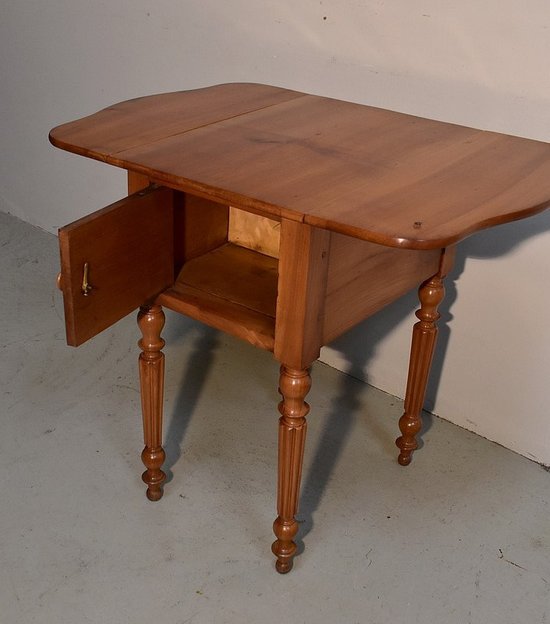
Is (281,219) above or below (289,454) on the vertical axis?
above

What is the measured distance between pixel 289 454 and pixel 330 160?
49cm

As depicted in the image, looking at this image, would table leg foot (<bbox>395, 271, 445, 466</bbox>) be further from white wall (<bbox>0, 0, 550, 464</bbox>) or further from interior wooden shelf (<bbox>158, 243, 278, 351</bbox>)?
interior wooden shelf (<bbox>158, 243, 278, 351</bbox>)

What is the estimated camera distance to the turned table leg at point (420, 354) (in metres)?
1.67

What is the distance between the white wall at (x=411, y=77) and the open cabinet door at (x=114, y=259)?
0.67 meters

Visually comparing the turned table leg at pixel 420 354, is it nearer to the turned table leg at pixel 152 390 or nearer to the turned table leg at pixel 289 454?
the turned table leg at pixel 289 454

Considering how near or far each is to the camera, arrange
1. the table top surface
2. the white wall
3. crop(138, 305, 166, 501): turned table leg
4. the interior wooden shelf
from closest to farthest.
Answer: the table top surface < the interior wooden shelf < crop(138, 305, 166, 501): turned table leg < the white wall

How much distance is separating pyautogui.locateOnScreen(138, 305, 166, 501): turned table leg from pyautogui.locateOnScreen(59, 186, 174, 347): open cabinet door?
0.09 m

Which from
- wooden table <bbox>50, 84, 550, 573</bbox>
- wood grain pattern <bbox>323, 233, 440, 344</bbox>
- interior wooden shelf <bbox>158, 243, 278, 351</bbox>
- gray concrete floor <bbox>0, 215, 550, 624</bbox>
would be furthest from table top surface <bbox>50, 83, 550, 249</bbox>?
gray concrete floor <bbox>0, 215, 550, 624</bbox>

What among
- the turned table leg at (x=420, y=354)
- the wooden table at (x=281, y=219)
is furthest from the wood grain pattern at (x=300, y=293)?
the turned table leg at (x=420, y=354)

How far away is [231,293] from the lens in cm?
153

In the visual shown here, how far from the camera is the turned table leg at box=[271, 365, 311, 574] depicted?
55.5 inches

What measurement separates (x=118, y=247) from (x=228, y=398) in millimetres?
793

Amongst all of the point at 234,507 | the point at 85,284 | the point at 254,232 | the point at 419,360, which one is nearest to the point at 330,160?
the point at 254,232

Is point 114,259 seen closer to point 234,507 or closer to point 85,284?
point 85,284
